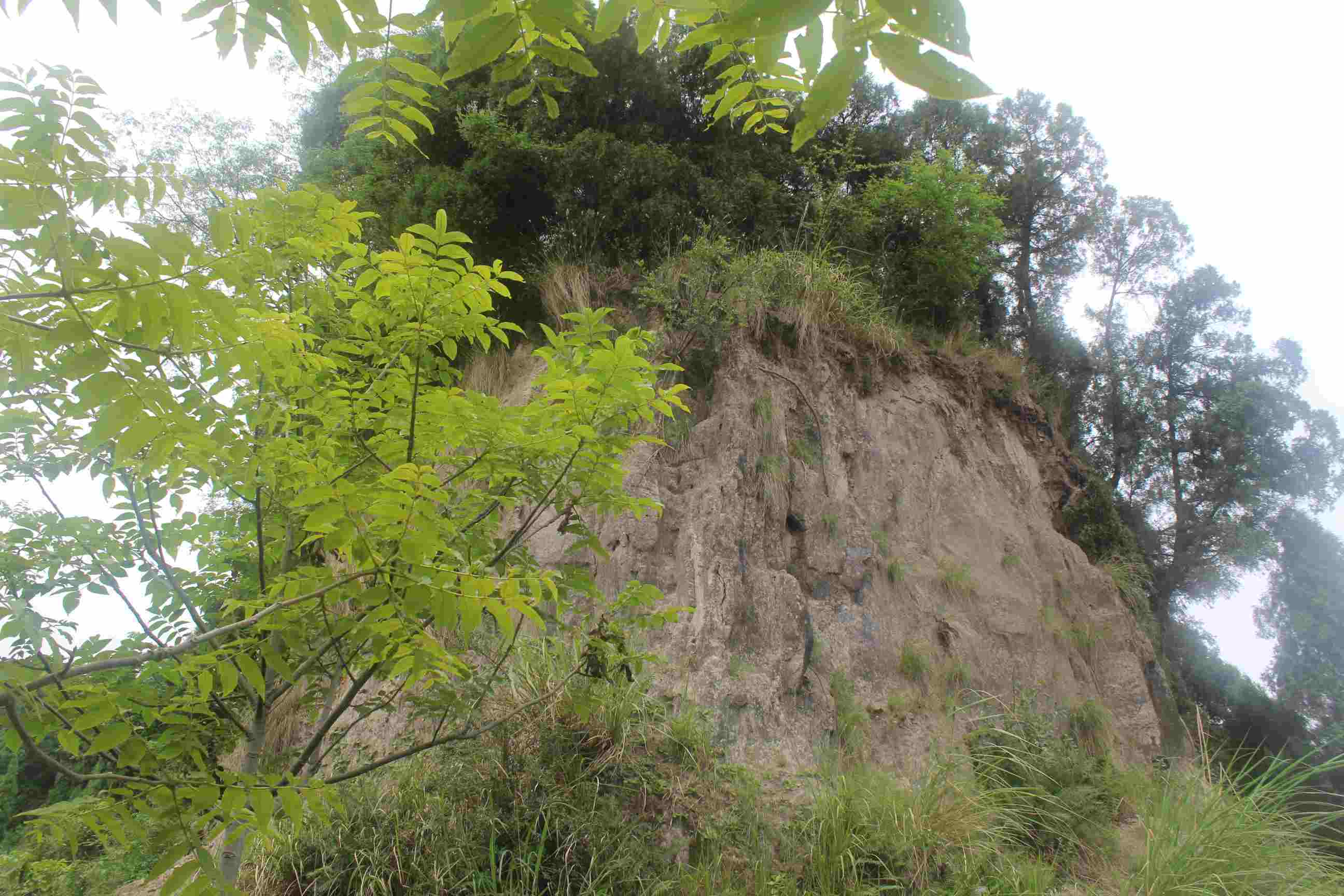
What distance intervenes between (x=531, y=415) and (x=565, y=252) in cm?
587

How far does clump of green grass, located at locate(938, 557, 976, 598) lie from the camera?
7492 millimetres

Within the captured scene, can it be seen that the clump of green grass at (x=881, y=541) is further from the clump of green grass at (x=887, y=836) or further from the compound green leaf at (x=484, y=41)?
the compound green leaf at (x=484, y=41)

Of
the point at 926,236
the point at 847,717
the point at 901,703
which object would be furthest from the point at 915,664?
the point at 926,236

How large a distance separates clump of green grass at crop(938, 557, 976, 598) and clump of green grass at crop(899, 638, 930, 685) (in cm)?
112

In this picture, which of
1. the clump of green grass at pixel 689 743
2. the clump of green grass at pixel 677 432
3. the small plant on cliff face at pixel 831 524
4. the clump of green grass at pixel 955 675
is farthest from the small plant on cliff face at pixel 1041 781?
the clump of green grass at pixel 677 432

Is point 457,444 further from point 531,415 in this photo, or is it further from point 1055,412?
point 1055,412

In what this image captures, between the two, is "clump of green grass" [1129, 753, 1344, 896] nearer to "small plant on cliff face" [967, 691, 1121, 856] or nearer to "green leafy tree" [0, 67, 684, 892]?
"small plant on cliff face" [967, 691, 1121, 856]

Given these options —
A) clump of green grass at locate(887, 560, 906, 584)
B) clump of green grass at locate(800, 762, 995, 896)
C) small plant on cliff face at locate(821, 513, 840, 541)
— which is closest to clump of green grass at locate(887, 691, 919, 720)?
clump of green grass at locate(887, 560, 906, 584)

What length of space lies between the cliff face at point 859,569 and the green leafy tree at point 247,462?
8.48ft

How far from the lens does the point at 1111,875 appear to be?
4727 millimetres

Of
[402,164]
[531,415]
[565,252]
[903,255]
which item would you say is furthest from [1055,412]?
[531,415]

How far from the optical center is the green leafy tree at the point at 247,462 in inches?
61.9

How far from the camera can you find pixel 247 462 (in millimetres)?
2350

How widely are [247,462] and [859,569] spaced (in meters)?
5.55
